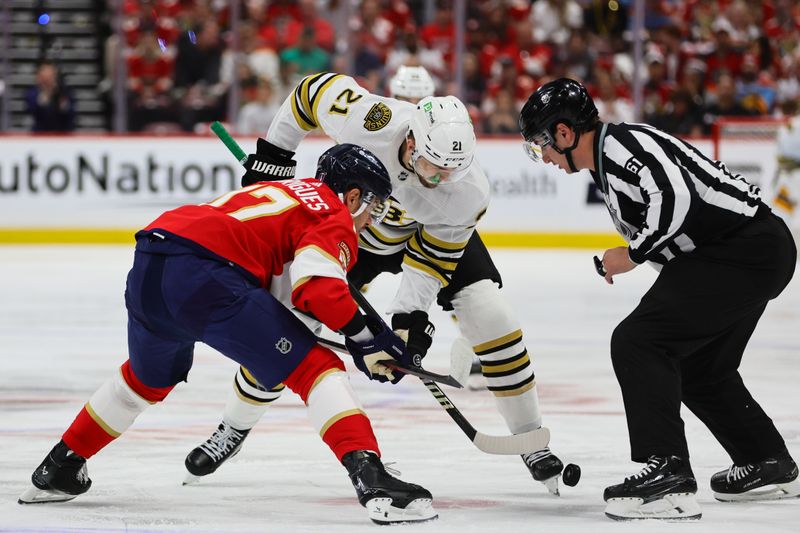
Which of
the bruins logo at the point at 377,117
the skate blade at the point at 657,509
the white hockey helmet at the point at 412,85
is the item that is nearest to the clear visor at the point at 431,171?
the bruins logo at the point at 377,117

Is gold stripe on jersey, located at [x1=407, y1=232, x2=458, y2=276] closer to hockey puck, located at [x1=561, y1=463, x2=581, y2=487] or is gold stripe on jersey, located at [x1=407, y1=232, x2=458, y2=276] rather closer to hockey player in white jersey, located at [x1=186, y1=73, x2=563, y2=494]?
hockey player in white jersey, located at [x1=186, y1=73, x2=563, y2=494]

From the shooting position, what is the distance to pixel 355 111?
453cm

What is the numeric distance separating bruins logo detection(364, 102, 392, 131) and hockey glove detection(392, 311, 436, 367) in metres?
0.63

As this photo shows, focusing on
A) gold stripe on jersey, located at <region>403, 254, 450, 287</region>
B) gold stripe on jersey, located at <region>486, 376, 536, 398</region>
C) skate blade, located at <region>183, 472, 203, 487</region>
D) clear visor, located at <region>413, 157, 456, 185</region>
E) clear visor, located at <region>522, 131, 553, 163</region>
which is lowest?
skate blade, located at <region>183, 472, 203, 487</region>

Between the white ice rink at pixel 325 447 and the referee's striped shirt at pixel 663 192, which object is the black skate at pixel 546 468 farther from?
the referee's striped shirt at pixel 663 192

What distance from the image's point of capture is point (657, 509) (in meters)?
3.58

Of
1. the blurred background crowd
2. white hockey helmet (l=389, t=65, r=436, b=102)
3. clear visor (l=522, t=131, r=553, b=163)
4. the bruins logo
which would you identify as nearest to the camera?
clear visor (l=522, t=131, r=553, b=163)

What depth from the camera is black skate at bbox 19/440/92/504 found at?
146 inches

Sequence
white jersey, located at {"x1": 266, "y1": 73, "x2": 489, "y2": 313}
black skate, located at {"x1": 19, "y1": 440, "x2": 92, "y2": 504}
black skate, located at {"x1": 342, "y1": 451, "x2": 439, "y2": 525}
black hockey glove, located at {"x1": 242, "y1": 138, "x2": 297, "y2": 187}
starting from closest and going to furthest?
black skate, located at {"x1": 342, "y1": 451, "x2": 439, "y2": 525}
black skate, located at {"x1": 19, "y1": 440, "x2": 92, "y2": 504}
white jersey, located at {"x1": 266, "y1": 73, "x2": 489, "y2": 313}
black hockey glove, located at {"x1": 242, "y1": 138, "x2": 297, "y2": 187}

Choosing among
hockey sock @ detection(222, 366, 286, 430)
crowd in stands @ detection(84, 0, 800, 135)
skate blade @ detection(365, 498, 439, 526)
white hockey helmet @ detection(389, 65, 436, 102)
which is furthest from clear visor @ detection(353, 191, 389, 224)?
crowd in stands @ detection(84, 0, 800, 135)

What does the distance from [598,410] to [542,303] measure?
3.14 metres

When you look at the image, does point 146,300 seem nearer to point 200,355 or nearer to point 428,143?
point 428,143

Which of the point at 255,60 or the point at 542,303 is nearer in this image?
the point at 542,303

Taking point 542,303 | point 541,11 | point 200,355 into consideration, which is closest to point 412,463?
point 200,355
